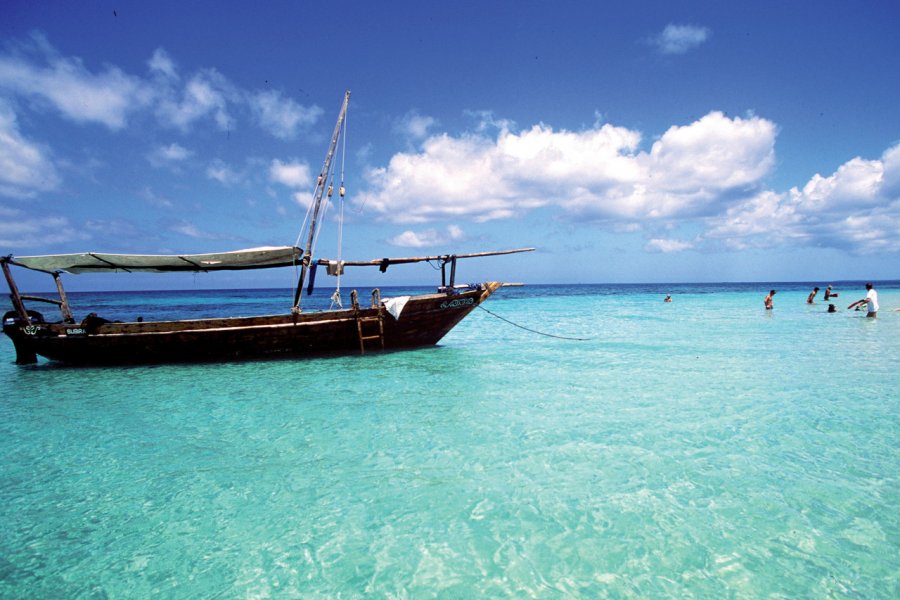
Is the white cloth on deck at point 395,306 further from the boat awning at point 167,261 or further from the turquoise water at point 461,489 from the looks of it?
the turquoise water at point 461,489

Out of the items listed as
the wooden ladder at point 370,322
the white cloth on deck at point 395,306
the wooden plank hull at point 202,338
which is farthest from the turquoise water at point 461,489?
the white cloth on deck at point 395,306

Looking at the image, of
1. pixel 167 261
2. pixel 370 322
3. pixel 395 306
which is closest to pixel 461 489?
pixel 395 306

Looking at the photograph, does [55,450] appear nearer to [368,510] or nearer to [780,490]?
[368,510]

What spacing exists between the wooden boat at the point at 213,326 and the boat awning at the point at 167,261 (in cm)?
2

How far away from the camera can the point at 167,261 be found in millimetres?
12258

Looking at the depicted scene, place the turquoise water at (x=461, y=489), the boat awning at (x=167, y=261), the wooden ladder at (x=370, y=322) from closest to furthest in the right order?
the turquoise water at (x=461, y=489) < the boat awning at (x=167, y=261) < the wooden ladder at (x=370, y=322)

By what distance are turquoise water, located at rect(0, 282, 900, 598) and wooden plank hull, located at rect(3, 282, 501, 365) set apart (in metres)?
2.62

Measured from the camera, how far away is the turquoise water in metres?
3.50

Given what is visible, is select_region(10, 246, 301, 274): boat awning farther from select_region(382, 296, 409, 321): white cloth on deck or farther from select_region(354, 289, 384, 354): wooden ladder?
select_region(382, 296, 409, 321): white cloth on deck

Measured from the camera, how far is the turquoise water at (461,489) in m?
3.50

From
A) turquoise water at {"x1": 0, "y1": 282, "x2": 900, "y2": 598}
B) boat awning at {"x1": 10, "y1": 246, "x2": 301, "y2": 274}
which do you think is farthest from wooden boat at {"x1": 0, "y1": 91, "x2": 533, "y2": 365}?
turquoise water at {"x1": 0, "y1": 282, "x2": 900, "y2": 598}

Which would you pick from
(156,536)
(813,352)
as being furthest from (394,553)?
(813,352)

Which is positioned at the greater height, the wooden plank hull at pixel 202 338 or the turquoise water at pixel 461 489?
the wooden plank hull at pixel 202 338

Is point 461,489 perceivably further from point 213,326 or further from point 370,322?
point 213,326
